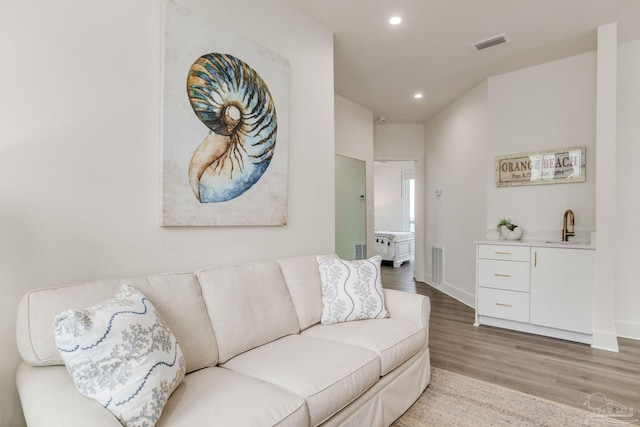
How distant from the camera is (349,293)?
2311mm

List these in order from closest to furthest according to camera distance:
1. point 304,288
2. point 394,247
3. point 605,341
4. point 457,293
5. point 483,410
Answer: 1. point 483,410
2. point 304,288
3. point 605,341
4. point 457,293
5. point 394,247

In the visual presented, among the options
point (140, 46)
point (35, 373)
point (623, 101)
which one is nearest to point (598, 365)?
point (623, 101)

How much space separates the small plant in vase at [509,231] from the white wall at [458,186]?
0.37 meters

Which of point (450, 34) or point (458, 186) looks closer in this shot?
point (450, 34)

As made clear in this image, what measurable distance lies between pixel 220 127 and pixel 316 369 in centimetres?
151

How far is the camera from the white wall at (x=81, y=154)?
4.62 ft

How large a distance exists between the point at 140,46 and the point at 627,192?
4.26m

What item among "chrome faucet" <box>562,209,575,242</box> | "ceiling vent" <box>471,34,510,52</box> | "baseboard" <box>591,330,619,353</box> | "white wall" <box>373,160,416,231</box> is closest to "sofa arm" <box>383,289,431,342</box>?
"baseboard" <box>591,330,619,353</box>

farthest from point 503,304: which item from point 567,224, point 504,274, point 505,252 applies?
point 567,224

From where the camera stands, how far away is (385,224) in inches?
375

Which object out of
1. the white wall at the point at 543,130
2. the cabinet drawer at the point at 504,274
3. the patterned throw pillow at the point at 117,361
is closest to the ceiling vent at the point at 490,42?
the white wall at the point at 543,130

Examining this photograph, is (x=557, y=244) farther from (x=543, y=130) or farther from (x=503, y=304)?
(x=543, y=130)

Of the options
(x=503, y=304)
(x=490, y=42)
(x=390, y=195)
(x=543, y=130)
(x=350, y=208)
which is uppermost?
(x=490, y=42)

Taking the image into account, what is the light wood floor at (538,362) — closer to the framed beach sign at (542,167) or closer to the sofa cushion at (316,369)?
the sofa cushion at (316,369)
